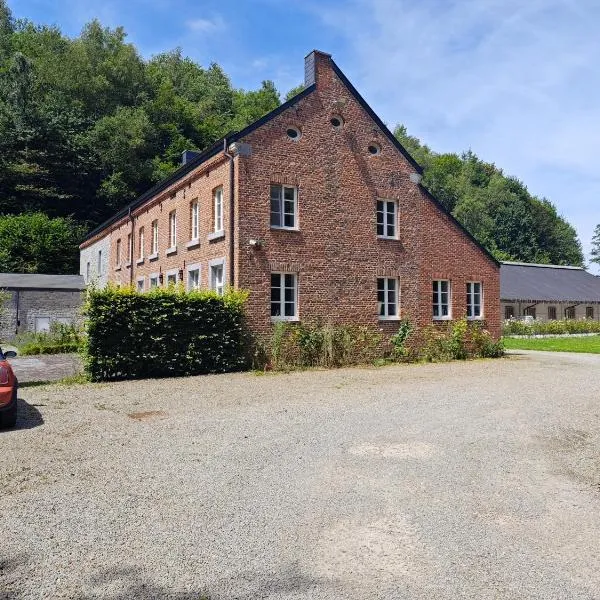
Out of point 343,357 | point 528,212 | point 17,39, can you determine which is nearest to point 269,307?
point 343,357

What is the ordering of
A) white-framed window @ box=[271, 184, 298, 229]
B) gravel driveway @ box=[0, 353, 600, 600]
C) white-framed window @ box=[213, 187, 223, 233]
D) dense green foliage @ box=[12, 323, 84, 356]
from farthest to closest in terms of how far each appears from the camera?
dense green foliage @ box=[12, 323, 84, 356]
white-framed window @ box=[213, 187, 223, 233]
white-framed window @ box=[271, 184, 298, 229]
gravel driveway @ box=[0, 353, 600, 600]

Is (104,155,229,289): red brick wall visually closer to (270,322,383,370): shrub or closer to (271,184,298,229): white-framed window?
(271,184,298,229): white-framed window

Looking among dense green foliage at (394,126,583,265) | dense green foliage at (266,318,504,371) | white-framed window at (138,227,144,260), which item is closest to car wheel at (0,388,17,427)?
dense green foliage at (266,318,504,371)

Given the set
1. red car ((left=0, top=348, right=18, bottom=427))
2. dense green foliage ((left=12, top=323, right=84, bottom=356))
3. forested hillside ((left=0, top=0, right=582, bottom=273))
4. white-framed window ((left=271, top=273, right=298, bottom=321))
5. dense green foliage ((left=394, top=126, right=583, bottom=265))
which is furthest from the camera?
dense green foliage ((left=394, top=126, right=583, bottom=265))

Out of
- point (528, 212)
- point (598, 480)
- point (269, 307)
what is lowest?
point (598, 480)

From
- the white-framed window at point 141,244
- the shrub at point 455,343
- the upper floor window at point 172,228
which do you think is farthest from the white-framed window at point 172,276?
the shrub at point 455,343

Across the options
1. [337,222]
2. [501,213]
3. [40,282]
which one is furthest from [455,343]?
[501,213]

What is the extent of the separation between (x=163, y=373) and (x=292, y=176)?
7.35m

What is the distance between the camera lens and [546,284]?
152 feet

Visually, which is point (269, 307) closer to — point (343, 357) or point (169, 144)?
point (343, 357)

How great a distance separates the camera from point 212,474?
18.4 ft

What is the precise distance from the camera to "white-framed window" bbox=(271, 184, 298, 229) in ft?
54.9

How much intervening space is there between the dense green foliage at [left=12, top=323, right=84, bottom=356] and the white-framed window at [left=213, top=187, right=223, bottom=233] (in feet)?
21.4

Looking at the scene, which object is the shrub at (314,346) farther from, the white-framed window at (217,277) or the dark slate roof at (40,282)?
the dark slate roof at (40,282)
